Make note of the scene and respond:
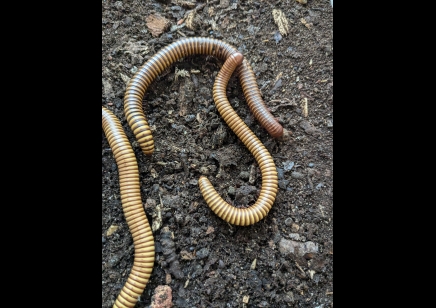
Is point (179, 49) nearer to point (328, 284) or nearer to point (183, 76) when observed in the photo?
point (183, 76)

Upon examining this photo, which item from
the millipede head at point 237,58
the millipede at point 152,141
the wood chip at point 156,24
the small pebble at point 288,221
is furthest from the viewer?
the wood chip at point 156,24

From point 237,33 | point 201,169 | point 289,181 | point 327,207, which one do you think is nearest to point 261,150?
point 289,181

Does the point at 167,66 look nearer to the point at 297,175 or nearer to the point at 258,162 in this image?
the point at 258,162

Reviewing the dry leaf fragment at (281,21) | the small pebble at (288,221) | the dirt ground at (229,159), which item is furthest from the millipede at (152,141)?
the dry leaf fragment at (281,21)

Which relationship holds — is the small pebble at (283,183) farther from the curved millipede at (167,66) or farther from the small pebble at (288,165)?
the curved millipede at (167,66)

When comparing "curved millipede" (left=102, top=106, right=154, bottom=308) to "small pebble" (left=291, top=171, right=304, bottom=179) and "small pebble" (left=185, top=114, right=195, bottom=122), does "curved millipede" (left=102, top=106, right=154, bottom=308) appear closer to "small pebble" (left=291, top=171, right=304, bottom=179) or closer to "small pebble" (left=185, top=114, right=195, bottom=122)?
"small pebble" (left=185, top=114, right=195, bottom=122)

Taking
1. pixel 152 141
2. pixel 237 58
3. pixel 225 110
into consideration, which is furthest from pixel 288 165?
pixel 152 141

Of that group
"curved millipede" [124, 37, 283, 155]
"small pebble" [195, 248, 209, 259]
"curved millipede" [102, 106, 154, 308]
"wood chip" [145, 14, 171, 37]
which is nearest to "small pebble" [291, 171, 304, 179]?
"curved millipede" [124, 37, 283, 155]
